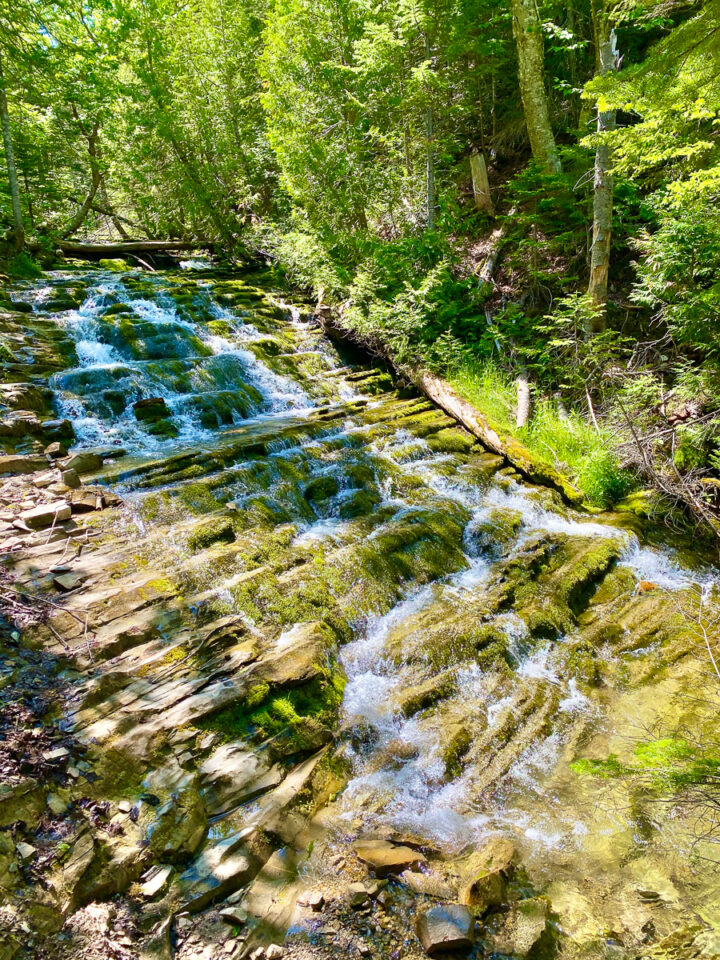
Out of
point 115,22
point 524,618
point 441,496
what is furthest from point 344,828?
point 115,22

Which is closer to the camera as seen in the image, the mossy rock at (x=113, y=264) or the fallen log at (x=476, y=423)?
the fallen log at (x=476, y=423)

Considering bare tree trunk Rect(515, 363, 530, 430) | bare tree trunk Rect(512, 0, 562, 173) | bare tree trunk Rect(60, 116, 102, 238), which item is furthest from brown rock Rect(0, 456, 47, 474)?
bare tree trunk Rect(60, 116, 102, 238)

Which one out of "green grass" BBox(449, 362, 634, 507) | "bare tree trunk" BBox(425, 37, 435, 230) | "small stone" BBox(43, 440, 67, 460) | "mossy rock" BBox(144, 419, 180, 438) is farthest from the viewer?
"bare tree trunk" BBox(425, 37, 435, 230)

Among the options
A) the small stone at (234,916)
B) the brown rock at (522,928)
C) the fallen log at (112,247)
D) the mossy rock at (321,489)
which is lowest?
the brown rock at (522,928)

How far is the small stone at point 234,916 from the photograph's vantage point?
2.63m

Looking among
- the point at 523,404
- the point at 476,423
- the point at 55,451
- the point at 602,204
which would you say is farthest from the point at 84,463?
the point at 602,204

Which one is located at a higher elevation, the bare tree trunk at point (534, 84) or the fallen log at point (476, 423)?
the bare tree trunk at point (534, 84)

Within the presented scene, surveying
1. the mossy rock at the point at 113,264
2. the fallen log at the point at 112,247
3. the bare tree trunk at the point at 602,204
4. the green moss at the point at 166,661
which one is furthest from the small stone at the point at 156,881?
the fallen log at the point at 112,247

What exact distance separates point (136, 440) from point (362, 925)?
22.3 ft

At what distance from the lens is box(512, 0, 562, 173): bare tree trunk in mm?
9297

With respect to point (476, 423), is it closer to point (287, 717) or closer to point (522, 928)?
point (287, 717)

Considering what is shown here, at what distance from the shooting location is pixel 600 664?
464 centimetres

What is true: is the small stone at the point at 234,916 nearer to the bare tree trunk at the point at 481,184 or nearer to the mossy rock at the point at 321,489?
the mossy rock at the point at 321,489

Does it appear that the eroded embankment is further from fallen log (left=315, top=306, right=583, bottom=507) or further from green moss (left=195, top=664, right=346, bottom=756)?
fallen log (left=315, top=306, right=583, bottom=507)
